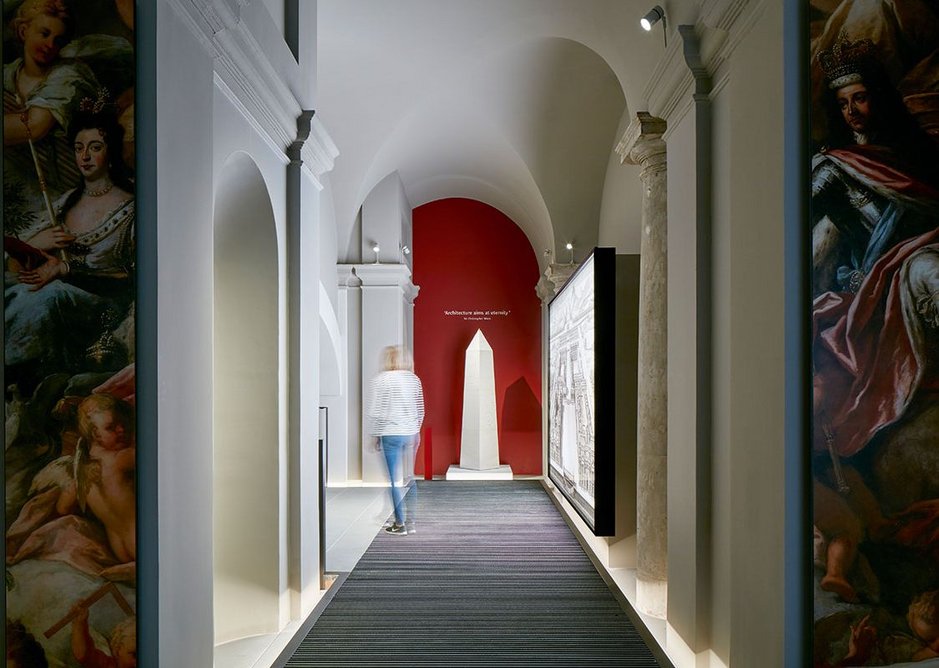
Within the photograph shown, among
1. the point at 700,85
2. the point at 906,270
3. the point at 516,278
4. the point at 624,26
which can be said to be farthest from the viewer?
the point at 516,278

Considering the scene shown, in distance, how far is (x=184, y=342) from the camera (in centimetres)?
286

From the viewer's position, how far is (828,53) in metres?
2.52

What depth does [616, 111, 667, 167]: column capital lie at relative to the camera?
4.78m

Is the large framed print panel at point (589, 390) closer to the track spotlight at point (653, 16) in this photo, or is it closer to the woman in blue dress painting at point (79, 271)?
the track spotlight at point (653, 16)

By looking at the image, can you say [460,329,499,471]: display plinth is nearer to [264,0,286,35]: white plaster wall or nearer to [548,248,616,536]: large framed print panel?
[548,248,616,536]: large framed print panel

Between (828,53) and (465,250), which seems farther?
(465,250)

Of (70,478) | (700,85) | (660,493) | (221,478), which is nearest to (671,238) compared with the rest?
(700,85)

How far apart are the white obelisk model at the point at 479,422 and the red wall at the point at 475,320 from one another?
2.03ft

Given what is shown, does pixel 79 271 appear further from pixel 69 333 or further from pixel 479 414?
pixel 479 414

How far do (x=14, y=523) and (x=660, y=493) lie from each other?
12.5 ft

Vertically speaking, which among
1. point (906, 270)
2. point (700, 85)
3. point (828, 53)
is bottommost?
point (906, 270)

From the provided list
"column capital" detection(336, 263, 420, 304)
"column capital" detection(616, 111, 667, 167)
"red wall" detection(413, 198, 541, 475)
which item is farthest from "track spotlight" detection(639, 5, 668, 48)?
"red wall" detection(413, 198, 541, 475)

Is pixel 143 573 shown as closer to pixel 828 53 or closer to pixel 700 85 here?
pixel 828 53

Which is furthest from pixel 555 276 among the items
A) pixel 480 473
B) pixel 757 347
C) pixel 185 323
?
pixel 185 323
